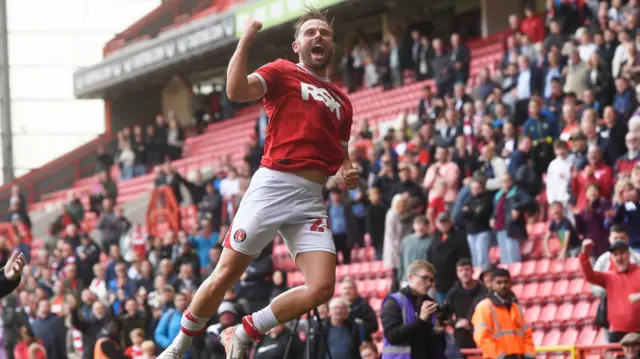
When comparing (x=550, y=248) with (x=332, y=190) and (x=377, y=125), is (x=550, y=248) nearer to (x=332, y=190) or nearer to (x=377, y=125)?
(x=332, y=190)

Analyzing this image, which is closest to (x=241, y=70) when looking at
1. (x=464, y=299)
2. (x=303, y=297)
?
(x=303, y=297)

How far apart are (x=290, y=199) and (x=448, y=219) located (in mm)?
6790

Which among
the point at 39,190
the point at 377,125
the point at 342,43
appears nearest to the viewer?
the point at 377,125

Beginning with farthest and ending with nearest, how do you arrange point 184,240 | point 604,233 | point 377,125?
point 377,125 → point 184,240 → point 604,233

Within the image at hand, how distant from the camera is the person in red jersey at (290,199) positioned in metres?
7.14

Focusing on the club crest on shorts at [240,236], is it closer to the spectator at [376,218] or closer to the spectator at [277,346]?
the spectator at [277,346]

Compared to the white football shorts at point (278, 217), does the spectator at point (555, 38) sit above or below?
above

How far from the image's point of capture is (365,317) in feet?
39.0

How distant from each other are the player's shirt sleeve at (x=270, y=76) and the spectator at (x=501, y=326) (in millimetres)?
3688

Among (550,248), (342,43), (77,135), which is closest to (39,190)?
(77,135)

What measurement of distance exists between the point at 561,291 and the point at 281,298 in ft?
24.1

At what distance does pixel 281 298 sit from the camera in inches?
284

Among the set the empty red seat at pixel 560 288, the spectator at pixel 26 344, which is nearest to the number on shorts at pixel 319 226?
the empty red seat at pixel 560 288

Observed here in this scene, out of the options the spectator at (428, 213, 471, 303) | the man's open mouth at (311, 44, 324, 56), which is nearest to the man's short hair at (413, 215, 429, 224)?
the spectator at (428, 213, 471, 303)
